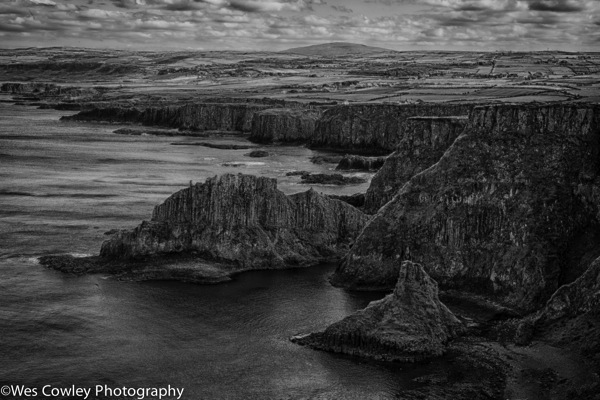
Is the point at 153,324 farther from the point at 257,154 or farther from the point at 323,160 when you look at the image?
the point at 257,154

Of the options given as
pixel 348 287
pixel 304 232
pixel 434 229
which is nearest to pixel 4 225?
pixel 304 232

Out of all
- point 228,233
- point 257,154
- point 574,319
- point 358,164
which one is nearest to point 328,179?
point 358,164

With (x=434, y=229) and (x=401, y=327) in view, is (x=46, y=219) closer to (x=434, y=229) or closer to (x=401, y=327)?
(x=434, y=229)

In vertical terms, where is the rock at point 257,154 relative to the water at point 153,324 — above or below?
above

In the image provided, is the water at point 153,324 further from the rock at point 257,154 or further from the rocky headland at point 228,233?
the rock at point 257,154

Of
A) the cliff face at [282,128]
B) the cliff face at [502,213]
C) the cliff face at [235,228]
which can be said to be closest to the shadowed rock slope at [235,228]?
the cliff face at [235,228]
